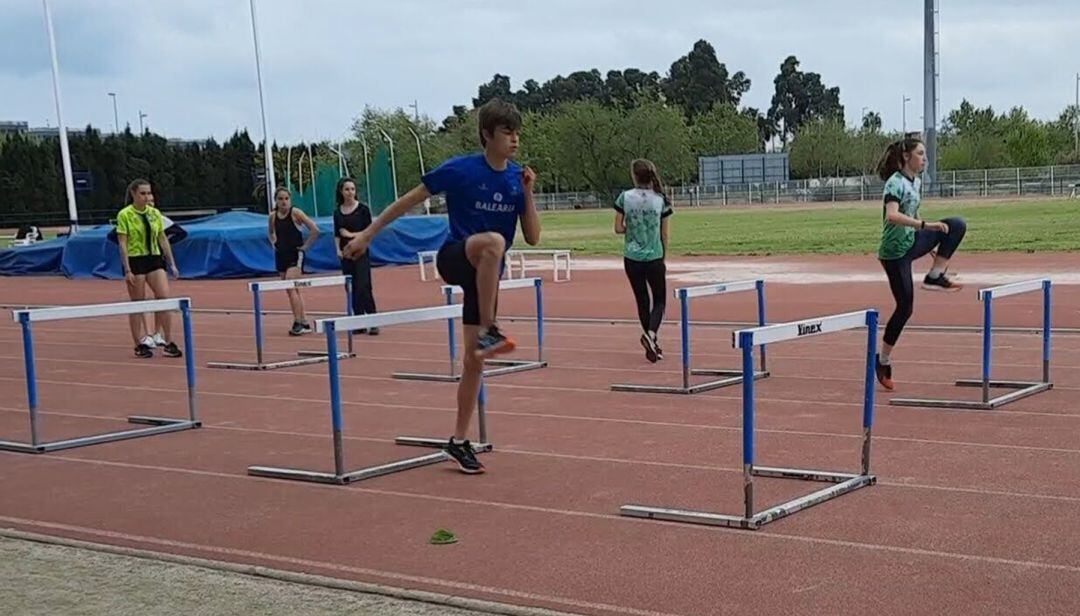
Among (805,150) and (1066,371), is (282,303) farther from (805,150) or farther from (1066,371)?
(805,150)

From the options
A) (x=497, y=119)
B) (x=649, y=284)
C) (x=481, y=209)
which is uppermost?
(x=497, y=119)

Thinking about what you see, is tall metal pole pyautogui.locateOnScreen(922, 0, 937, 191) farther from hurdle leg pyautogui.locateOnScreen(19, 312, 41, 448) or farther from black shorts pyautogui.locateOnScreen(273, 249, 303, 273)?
hurdle leg pyautogui.locateOnScreen(19, 312, 41, 448)

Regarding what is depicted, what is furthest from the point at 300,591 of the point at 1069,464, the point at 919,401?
the point at 919,401

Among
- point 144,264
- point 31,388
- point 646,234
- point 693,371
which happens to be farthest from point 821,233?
point 31,388

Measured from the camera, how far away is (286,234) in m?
14.1

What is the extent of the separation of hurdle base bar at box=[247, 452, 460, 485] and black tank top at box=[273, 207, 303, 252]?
293 inches

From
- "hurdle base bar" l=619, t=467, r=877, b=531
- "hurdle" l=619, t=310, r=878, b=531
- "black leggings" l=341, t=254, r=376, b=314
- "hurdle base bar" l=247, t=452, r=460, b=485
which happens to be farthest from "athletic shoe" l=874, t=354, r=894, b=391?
"black leggings" l=341, t=254, r=376, b=314

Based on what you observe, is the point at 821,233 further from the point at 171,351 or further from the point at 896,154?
the point at 896,154

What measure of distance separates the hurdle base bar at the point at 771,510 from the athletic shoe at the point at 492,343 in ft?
3.32

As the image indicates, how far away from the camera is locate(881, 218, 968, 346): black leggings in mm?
8586

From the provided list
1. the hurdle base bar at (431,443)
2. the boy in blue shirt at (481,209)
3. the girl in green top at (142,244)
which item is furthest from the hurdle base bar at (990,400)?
the girl in green top at (142,244)

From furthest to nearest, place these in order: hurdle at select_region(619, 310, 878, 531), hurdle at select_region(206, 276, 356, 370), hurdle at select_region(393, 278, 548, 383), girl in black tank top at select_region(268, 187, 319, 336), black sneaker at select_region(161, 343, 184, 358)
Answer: girl in black tank top at select_region(268, 187, 319, 336) → black sneaker at select_region(161, 343, 184, 358) → hurdle at select_region(206, 276, 356, 370) → hurdle at select_region(393, 278, 548, 383) → hurdle at select_region(619, 310, 878, 531)

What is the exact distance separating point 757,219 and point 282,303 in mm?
30713

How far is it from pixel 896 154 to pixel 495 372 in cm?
397
